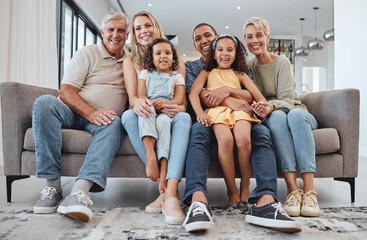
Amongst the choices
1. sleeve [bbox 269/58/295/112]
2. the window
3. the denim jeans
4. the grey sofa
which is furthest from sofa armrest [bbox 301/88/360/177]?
the window

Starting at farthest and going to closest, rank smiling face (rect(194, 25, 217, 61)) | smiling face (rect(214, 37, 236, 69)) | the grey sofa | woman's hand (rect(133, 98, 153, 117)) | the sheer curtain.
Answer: the sheer curtain
smiling face (rect(194, 25, 217, 61))
smiling face (rect(214, 37, 236, 69))
the grey sofa
woman's hand (rect(133, 98, 153, 117))

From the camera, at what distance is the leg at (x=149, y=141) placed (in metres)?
1.37

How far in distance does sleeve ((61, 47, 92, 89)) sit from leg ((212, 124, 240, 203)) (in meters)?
0.89

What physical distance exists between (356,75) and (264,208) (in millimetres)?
3573

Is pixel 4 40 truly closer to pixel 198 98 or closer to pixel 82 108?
pixel 82 108

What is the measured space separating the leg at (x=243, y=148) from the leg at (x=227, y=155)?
0.03m

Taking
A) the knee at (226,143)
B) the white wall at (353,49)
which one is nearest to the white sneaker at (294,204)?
the knee at (226,143)

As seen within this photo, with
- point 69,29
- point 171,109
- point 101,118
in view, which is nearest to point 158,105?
point 171,109

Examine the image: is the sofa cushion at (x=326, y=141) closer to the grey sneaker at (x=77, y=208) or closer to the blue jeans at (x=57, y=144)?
the blue jeans at (x=57, y=144)

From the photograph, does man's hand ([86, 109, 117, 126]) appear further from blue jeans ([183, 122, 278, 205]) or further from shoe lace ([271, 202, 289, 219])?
shoe lace ([271, 202, 289, 219])

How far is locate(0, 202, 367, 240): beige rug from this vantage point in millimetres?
1079

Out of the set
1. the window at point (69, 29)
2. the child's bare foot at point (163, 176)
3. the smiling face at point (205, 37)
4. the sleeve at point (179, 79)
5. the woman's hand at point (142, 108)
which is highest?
the window at point (69, 29)

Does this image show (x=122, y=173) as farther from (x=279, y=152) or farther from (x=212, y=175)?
(x=279, y=152)

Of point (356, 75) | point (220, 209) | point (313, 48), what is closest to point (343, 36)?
point (356, 75)
